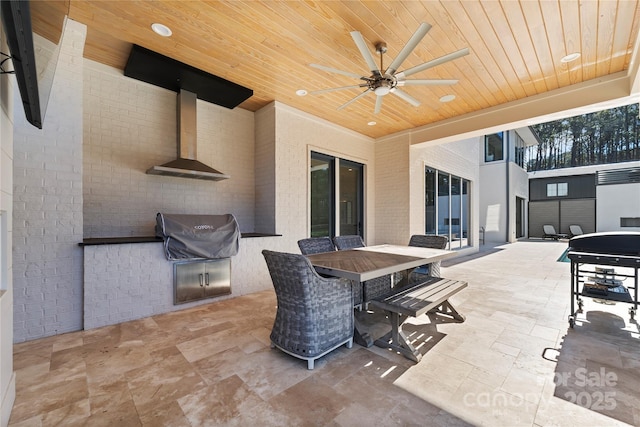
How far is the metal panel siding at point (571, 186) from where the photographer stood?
13391mm

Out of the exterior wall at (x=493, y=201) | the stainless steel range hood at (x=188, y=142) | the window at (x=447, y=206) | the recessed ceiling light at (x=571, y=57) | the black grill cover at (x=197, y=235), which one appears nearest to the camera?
the recessed ceiling light at (x=571, y=57)

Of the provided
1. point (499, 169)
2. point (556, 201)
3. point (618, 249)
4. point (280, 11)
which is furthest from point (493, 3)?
point (556, 201)

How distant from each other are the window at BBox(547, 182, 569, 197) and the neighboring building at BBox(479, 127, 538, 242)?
3905 millimetres

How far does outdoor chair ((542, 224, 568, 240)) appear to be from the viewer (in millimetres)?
13057

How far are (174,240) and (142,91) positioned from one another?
7.67ft

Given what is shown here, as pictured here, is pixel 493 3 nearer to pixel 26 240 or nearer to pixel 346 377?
pixel 346 377

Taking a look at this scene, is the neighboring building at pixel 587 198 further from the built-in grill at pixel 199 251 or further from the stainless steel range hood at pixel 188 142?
the stainless steel range hood at pixel 188 142

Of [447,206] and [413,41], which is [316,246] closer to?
[413,41]

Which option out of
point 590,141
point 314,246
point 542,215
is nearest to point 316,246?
point 314,246

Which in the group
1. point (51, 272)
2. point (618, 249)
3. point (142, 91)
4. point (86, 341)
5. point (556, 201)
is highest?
point (142, 91)

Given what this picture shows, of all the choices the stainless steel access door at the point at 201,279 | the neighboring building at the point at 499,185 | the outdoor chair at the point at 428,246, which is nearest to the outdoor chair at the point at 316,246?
the outdoor chair at the point at 428,246

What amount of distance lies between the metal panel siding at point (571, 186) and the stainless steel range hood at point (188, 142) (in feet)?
57.9

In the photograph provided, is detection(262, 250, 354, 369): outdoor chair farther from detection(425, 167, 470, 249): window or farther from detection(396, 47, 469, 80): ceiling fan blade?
detection(425, 167, 470, 249): window

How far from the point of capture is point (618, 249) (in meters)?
2.54
